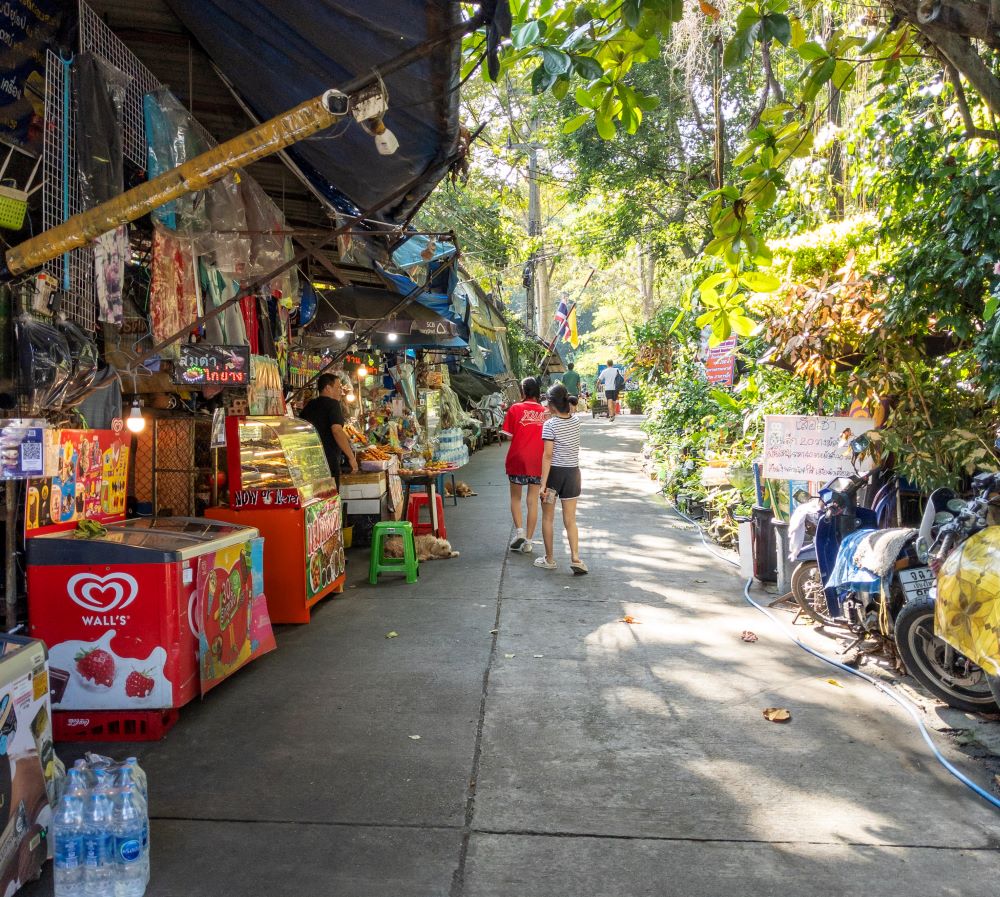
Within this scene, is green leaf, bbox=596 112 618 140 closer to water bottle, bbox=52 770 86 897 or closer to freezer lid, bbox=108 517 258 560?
freezer lid, bbox=108 517 258 560

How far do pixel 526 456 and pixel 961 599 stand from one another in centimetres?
549

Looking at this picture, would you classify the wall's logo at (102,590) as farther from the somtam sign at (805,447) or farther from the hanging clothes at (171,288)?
the somtam sign at (805,447)

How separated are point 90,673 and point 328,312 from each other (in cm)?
608

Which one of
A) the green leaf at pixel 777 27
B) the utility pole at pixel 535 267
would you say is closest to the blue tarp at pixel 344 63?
the green leaf at pixel 777 27

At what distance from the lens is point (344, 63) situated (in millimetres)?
4016

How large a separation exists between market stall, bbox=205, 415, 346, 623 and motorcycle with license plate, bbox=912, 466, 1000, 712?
4.14 m

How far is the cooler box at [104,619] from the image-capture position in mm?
4203

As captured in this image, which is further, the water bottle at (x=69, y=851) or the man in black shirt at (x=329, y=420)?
the man in black shirt at (x=329, y=420)

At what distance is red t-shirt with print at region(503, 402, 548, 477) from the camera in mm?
8984

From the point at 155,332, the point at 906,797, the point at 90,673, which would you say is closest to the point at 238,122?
the point at 155,332

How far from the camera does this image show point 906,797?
3.63 meters

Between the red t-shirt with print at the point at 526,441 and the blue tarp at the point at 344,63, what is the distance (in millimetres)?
3953

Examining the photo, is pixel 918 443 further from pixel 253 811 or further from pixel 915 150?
pixel 253 811

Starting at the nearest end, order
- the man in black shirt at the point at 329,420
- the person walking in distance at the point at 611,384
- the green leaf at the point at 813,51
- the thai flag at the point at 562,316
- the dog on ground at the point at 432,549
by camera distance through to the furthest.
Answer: the green leaf at the point at 813,51, the man in black shirt at the point at 329,420, the dog on ground at the point at 432,549, the thai flag at the point at 562,316, the person walking in distance at the point at 611,384
